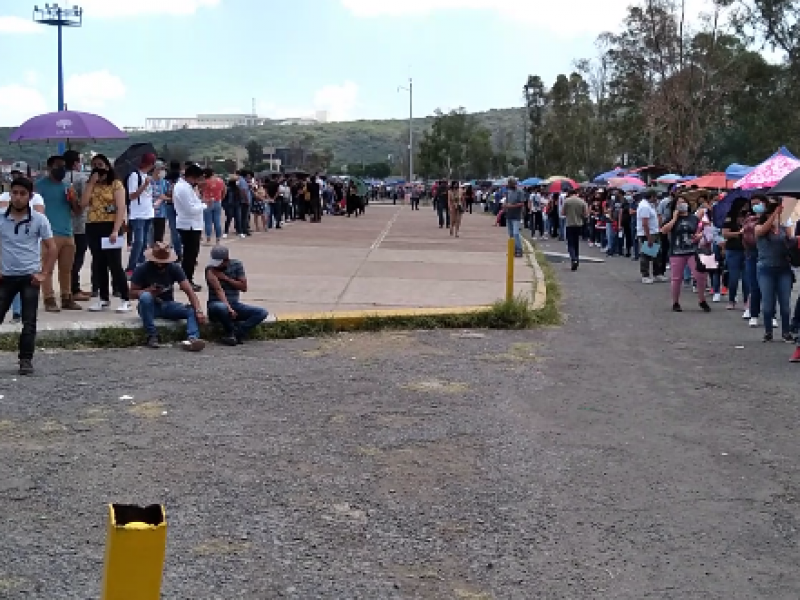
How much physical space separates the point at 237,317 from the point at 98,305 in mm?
1922

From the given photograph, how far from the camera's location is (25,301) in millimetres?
8609

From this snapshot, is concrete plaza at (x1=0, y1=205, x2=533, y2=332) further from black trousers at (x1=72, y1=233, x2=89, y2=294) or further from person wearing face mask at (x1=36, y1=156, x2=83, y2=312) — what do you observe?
black trousers at (x1=72, y1=233, x2=89, y2=294)

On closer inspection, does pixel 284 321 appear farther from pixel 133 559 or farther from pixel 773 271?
pixel 133 559

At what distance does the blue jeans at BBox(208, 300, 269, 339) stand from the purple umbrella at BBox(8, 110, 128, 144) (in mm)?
3561

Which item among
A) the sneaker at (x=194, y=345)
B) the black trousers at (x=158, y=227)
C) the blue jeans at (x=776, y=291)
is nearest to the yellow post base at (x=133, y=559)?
the sneaker at (x=194, y=345)

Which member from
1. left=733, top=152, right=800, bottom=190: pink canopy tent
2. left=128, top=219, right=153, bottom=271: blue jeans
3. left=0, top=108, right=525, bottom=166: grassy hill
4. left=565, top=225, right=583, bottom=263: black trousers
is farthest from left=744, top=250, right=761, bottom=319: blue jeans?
left=0, top=108, right=525, bottom=166: grassy hill

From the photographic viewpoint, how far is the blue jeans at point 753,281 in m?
12.5

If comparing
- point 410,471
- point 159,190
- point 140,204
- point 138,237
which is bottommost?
point 410,471

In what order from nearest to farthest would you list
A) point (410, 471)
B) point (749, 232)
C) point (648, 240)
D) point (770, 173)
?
point (410, 471)
point (749, 232)
point (770, 173)
point (648, 240)

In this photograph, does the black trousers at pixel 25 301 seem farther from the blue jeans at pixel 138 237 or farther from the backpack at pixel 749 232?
the backpack at pixel 749 232

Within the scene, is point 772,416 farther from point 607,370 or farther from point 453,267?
point 453,267

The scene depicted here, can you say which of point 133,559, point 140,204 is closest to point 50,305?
point 140,204

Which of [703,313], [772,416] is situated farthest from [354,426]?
[703,313]

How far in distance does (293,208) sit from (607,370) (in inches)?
1049
